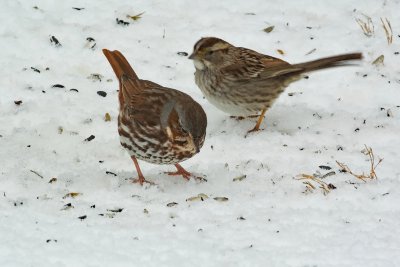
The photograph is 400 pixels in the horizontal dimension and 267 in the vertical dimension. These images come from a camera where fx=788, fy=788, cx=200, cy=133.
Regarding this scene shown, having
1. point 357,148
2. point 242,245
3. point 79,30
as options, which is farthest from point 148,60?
point 242,245

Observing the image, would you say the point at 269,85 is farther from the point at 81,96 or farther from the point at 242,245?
the point at 242,245

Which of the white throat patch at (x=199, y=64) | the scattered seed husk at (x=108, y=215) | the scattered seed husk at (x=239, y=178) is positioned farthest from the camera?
the white throat patch at (x=199, y=64)

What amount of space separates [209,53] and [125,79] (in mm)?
986

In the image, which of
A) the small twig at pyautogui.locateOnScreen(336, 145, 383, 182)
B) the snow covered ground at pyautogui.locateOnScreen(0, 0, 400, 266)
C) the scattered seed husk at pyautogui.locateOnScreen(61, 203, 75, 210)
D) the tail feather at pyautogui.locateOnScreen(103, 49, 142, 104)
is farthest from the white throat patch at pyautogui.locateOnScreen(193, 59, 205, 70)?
the scattered seed husk at pyautogui.locateOnScreen(61, 203, 75, 210)

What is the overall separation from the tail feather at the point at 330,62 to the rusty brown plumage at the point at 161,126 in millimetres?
1378

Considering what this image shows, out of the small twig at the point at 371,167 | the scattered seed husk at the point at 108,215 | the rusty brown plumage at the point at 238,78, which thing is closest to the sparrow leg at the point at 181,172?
the scattered seed husk at the point at 108,215

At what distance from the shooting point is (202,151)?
20.8ft

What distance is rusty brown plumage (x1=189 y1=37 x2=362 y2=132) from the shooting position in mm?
6758

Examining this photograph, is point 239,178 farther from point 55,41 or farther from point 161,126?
point 55,41

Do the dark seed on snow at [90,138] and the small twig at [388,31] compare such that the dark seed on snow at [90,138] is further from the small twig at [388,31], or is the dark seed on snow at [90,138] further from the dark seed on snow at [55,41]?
the small twig at [388,31]

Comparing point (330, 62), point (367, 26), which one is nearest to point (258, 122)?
point (330, 62)

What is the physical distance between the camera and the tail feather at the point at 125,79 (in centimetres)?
598

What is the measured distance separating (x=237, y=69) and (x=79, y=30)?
181 cm

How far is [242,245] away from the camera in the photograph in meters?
4.62
